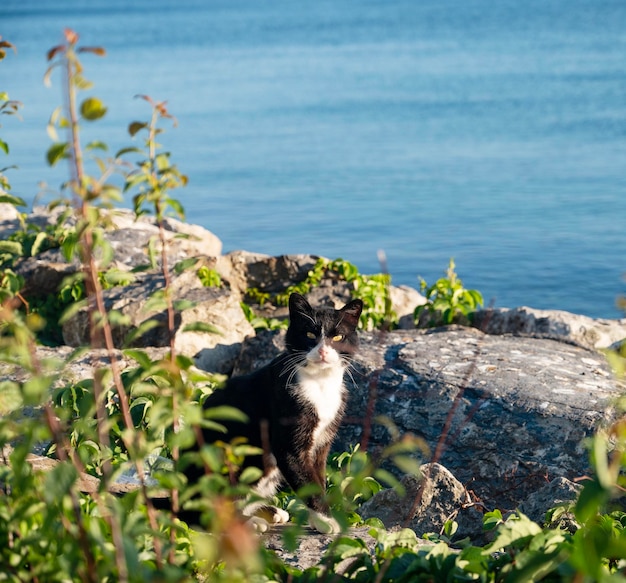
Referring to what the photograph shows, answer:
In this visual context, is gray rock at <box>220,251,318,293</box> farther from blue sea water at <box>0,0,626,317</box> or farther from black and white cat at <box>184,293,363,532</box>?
black and white cat at <box>184,293,363,532</box>

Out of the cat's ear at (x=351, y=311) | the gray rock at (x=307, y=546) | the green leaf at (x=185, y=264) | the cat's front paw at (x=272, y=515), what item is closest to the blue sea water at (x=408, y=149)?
the cat's ear at (x=351, y=311)

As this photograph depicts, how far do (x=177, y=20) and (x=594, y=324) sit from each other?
53.8 meters

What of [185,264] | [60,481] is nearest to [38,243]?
[185,264]

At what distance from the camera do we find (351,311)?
4.78 metres

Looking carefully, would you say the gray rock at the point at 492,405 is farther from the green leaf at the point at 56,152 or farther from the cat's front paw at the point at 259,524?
the green leaf at the point at 56,152

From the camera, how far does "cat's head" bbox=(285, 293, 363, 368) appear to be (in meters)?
4.61

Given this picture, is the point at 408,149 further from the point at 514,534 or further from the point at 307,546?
the point at 514,534

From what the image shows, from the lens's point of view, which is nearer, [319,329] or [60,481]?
[60,481]

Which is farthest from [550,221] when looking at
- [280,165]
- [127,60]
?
[127,60]

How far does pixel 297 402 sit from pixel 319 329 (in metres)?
0.38

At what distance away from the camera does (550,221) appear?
1210cm

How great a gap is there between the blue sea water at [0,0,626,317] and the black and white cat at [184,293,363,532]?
5.98ft

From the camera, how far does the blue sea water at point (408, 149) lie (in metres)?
11.3

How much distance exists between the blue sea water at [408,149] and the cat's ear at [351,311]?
176cm
